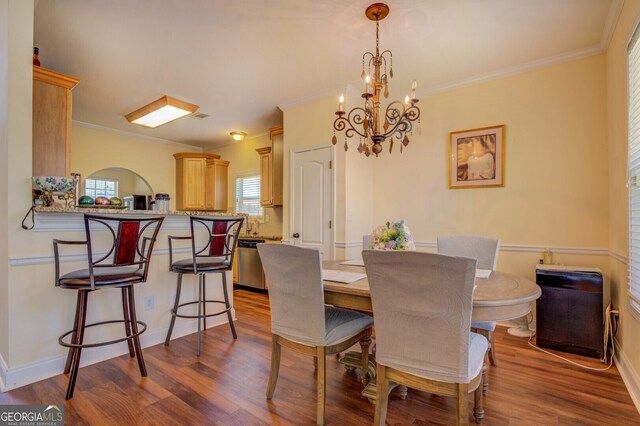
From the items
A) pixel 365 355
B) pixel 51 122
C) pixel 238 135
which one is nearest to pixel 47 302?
pixel 51 122

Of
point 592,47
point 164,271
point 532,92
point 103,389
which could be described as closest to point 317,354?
point 103,389

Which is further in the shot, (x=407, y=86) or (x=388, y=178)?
(x=388, y=178)

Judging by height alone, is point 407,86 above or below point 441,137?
above

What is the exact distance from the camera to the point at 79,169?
5.05m

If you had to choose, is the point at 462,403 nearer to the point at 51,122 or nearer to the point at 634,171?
the point at 634,171

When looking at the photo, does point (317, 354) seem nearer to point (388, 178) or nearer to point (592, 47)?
point (388, 178)

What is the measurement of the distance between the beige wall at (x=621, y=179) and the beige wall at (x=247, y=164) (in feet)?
14.0

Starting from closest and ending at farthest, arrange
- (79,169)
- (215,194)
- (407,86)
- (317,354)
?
(317,354) < (407,86) < (79,169) < (215,194)

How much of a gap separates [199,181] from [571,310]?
5.79 meters

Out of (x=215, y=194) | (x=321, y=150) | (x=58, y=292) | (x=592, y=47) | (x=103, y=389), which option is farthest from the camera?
(x=215, y=194)

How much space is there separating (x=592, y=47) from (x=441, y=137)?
1.48 meters

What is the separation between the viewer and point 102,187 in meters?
7.52

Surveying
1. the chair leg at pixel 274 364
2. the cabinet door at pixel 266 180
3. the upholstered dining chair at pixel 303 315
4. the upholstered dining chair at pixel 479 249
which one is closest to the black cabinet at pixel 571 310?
the upholstered dining chair at pixel 479 249

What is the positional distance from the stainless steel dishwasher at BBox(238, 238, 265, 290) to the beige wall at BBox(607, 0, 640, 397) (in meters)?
3.99
